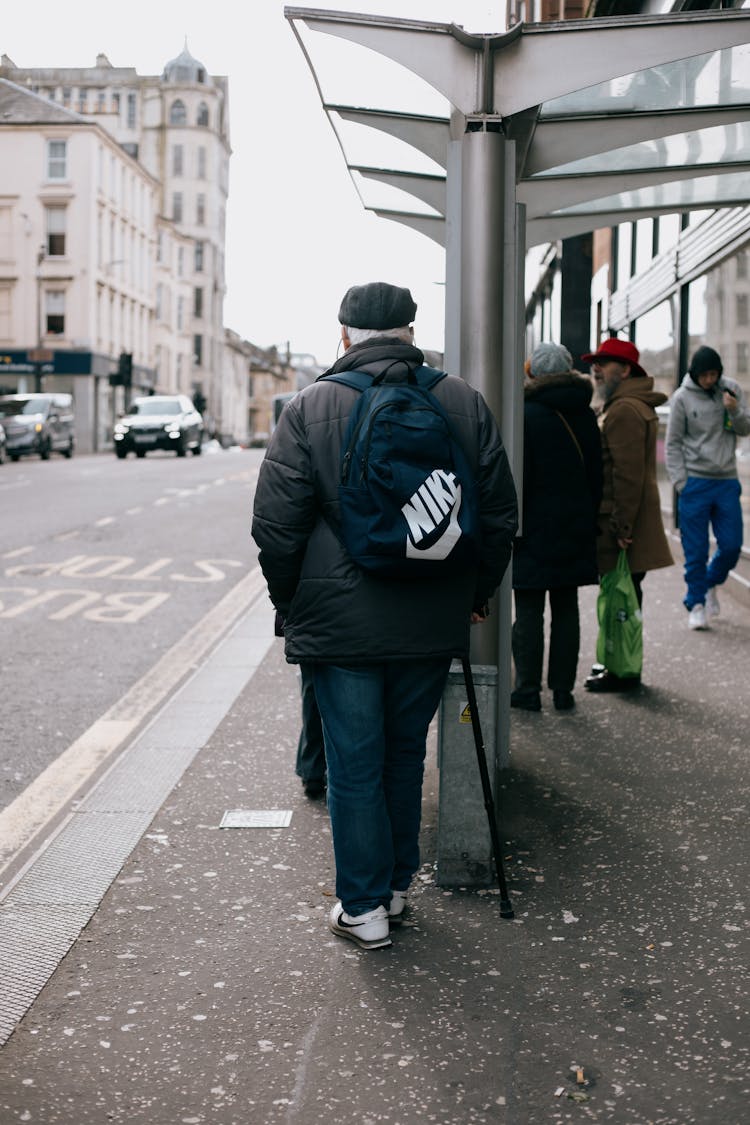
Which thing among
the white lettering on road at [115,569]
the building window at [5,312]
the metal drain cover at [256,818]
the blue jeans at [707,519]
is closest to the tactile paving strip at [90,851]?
the metal drain cover at [256,818]

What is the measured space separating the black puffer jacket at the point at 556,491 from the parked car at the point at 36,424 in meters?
33.1

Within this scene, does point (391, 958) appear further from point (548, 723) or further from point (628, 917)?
point (548, 723)

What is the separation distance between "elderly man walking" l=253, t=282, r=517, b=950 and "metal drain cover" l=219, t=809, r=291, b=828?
1.03 m

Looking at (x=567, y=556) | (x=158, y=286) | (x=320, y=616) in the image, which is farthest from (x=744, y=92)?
(x=158, y=286)

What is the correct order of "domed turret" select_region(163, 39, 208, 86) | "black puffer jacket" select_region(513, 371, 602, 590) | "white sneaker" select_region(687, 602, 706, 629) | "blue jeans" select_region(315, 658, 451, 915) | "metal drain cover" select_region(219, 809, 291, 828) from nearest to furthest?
"blue jeans" select_region(315, 658, 451, 915), "metal drain cover" select_region(219, 809, 291, 828), "black puffer jacket" select_region(513, 371, 602, 590), "white sneaker" select_region(687, 602, 706, 629), "domed turret" select_region(163, 39, 208, 86)

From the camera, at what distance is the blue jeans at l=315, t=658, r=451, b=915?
390 cm

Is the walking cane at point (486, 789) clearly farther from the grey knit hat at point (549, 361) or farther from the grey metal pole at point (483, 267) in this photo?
the grey knit hat at point (549, 361)

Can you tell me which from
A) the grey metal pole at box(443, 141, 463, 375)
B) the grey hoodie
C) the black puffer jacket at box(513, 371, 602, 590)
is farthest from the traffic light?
the grey metal pole at box(443, 141, 463, 375)

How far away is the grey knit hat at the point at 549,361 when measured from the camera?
6.84 meters

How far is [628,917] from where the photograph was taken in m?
4.16

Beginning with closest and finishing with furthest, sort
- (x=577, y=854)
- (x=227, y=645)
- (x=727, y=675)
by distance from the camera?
1. (x=577, y=854)
2. (x=727, y=675)
3. (x=227, y=645)

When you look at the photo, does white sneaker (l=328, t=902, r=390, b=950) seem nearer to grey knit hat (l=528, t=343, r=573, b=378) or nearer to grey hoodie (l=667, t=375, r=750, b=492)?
grey knit hat (l=528, t=343, r=573, b=378)

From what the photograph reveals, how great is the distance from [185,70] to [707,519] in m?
108

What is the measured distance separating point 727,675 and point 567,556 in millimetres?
1561
